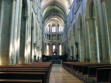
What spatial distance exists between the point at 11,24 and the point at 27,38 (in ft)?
16.6

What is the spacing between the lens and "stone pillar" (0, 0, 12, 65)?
28.7 feet

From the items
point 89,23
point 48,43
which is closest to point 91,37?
point 89,23

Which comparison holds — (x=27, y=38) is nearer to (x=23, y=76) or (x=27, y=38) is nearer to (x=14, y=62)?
(x=14, y=62)

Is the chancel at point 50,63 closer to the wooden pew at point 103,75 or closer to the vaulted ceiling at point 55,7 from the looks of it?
the wooden pew at point 103,75

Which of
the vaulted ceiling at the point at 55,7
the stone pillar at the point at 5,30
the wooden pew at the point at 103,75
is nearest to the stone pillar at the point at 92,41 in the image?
the stone pillar at the point at 5,30

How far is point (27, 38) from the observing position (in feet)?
46.7

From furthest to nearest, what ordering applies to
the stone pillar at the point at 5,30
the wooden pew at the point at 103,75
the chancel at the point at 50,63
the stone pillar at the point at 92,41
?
the stone pillar at the point at 92,41 < the stone pillar at the point at 5,30 < the wooden pew at the point at 103,75 < the chancel at the point at 50,63

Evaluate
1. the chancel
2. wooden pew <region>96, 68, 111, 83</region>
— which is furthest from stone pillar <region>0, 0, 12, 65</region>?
wooden pew <region>96, 68, 111, 83</region>

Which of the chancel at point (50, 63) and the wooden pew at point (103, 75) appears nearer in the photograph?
the chancel at point (50, 63)

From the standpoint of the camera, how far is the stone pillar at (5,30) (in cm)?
875

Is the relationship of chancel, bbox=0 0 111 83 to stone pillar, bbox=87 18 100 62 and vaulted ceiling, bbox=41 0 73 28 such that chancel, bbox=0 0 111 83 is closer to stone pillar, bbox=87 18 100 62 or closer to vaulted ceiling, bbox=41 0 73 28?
stone pillar, bbox=87 18 100 62

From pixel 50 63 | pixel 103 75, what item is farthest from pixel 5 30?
pixel 103 75

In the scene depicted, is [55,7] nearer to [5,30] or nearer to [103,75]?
[5,30]

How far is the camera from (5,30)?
362 inches
